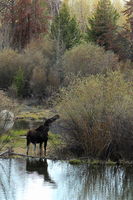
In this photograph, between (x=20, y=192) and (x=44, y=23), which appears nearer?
(x=20, y=192)

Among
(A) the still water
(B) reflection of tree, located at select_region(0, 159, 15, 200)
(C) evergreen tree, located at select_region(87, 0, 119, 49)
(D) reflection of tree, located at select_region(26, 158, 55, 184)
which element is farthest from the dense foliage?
(B) reflection of tree, located at select_region(0, 159, 15, 200)

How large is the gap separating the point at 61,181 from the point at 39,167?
2.39 m

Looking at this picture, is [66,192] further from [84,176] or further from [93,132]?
[93,132]

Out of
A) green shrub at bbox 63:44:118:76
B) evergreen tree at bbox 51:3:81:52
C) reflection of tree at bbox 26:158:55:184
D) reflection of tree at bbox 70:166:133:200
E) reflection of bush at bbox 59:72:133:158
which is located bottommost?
reflection of tree at bbox 70:166:133:200

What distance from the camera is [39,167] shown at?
21562mm

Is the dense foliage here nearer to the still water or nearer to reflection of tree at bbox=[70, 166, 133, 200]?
reflection of tree at bbox=[70, 166, 133, 200]

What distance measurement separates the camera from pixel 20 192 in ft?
56.7

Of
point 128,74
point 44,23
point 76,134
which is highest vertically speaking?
point 44,23

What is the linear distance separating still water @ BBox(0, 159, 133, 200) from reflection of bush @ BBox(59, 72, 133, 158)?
3.40ft

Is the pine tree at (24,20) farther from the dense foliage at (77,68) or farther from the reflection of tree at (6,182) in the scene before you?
the reflection of tree at (6,182)

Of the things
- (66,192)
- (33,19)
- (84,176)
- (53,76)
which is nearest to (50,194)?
(66,192)

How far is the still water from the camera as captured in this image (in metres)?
17.4

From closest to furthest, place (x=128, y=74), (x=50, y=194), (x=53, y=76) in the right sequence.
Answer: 1. (x=50, y=194)
2. (x=128, y=74)
3. (x=53, y=76)

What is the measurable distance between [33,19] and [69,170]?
50.7m
